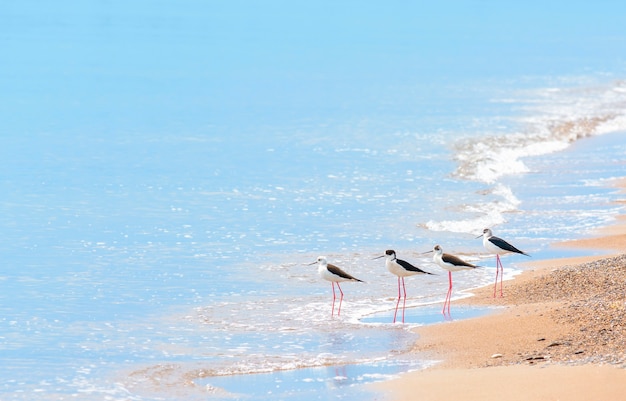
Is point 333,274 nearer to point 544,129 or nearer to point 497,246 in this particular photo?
point 497,246

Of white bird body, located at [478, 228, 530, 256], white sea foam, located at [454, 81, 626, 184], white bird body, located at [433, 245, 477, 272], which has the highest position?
white sea foam, located at [454, 81, 626, 184]

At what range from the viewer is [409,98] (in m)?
38.5

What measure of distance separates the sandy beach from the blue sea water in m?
Result: 0.45

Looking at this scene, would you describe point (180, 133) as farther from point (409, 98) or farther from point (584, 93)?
point (584, 93)

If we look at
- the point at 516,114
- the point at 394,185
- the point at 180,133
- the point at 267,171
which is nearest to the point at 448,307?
the point at 394,185

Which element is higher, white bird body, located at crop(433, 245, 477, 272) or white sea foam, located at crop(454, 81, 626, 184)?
white sea foam, located at crop(454, 81, 626, 184)

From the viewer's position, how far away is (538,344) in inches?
434

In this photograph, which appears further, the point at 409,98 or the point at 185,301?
the point at 409,98

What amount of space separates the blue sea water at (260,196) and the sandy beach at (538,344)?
1.47 feet

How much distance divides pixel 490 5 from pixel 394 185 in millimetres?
81301

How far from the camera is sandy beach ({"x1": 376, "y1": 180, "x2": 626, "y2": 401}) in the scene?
9.45 metres

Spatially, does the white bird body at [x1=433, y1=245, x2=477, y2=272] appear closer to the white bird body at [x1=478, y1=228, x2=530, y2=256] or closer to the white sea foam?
the white bird body at [x1=478, y1=228, x2=530, y2=256]

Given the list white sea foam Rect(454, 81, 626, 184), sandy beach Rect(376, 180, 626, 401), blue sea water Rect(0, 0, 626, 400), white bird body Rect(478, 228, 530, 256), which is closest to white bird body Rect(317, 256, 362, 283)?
blue sea water Rect(0, 0, 626, 400)

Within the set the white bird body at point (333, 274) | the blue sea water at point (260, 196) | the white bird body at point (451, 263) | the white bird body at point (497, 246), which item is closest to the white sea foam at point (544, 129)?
the blue sea water at point (260, 196)
